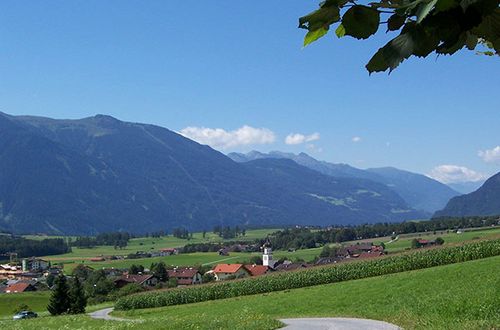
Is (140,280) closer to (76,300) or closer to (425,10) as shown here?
(76,300)

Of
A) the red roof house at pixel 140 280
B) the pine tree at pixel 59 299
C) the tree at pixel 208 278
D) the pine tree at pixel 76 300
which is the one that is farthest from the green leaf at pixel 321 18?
the red roof house at pixel 140 280

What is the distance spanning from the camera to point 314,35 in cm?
216

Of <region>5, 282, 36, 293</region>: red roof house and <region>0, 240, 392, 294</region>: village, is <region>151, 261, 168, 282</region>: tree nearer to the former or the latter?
<region>0, 240, 392, 294</region>: village

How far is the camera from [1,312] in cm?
8612

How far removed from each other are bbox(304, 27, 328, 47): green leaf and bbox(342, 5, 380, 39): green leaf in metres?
0.13

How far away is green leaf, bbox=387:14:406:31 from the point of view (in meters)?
1.94

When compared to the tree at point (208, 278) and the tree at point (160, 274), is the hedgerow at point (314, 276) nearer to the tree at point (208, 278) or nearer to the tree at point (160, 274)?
the tree at point (208, 278)

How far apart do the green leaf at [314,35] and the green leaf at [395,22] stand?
0.78 feet

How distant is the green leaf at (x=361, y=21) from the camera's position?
6.49 feet

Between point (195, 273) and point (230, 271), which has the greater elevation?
point (230, 271)

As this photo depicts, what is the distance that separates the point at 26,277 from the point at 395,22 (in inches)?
6936

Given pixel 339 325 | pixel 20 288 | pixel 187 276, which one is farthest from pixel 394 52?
pixel 20 288

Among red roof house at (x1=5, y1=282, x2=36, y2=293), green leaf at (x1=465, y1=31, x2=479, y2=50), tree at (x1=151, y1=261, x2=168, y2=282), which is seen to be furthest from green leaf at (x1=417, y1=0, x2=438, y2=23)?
red roof house at (x1=5, y1=282, x2=36, y2=293)

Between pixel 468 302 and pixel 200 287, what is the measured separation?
4652cm
